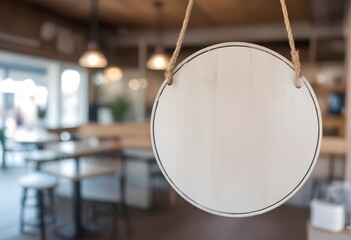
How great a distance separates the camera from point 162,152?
497 millimetres

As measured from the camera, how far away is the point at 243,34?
5.19 metres

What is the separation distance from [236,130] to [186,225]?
279cm

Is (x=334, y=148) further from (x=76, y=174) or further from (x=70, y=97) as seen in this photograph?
(x=70, y=97)

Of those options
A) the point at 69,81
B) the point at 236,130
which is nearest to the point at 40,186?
the point at 236,130

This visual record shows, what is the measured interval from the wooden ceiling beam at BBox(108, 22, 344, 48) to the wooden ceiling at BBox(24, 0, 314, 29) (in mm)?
185

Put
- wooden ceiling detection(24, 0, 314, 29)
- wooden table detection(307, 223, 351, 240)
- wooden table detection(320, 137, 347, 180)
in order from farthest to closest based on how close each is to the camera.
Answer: wooden ceiling detection(24, 0, 314, 29), wooden table detection(320, 137, 347, 180), wooden table detection(307, 223, 351, 240)

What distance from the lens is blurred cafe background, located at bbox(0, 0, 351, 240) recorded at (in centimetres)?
290

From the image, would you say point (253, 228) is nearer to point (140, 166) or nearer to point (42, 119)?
point (140, 166)

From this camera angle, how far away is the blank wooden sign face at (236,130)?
0.45 metres

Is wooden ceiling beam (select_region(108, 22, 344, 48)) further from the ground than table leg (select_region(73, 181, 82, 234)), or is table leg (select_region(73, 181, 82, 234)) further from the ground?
wooden ceiling beam (select_region(108, 22, 344, 48))

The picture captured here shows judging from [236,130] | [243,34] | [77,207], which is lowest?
[77,207]

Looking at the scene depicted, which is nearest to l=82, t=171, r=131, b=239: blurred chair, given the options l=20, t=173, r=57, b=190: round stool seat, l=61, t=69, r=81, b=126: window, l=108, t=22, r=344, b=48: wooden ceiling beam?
l=20, t=173, r=57, b=190: round stool seat

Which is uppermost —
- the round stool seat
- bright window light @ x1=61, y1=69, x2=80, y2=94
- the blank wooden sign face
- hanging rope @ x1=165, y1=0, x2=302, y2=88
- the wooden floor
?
bright window light @ x1=61, y1=69, x2=80, y2=94

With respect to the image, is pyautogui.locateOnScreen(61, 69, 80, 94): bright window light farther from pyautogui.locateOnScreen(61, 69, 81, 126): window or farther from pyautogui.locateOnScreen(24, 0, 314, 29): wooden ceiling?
pyautogui.locateOnScreen(24, 0, 314, 29): wooden ceiling
